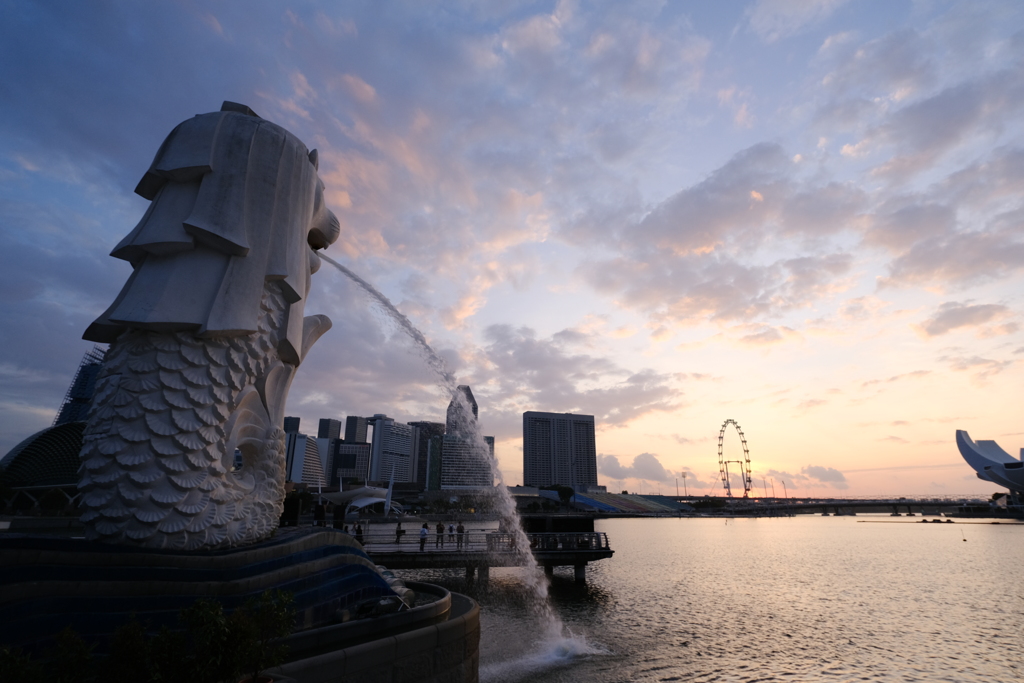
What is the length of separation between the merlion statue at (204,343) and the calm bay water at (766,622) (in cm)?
815

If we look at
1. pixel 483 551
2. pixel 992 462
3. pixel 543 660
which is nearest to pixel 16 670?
pixel 543 660

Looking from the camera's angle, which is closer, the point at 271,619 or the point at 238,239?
the point at 271,619

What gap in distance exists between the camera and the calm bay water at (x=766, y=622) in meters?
14.5

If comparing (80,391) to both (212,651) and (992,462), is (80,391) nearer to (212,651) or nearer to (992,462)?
(212,651)

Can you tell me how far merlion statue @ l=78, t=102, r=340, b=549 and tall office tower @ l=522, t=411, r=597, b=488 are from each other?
170m

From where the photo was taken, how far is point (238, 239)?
10.8m

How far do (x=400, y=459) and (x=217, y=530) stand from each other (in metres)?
185

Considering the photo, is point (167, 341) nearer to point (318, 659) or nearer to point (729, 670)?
point (318, 659)

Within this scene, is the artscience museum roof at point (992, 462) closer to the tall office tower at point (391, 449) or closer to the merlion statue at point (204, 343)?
the merlion statue at point (204, 343)

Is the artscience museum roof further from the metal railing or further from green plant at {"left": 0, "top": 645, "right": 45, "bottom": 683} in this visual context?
green plant at {"left": 0, "top": 645, "right": 45, "bottom": 683}

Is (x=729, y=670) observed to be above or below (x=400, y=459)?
below

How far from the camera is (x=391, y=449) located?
180m

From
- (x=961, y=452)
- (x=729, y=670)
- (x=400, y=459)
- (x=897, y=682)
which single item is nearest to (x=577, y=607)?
(x=729, y=670)

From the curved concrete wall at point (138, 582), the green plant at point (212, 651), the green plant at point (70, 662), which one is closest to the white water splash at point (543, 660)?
the curved concrete wall at point (138, 582)
